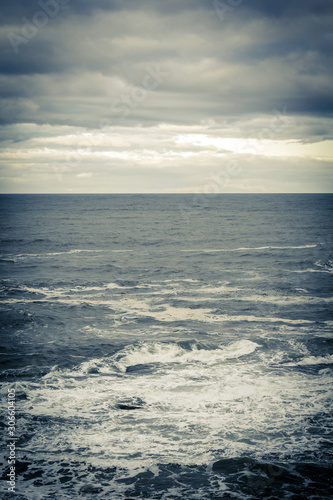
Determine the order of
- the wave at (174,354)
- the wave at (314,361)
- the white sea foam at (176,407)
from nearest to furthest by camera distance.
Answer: the white sea foam at (176,407)
the wave at (314,361)
the wave at (174,354)

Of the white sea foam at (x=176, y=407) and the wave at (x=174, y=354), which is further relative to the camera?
the wave at (x=174, y=354)

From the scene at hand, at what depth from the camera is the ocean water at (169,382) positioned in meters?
11.3

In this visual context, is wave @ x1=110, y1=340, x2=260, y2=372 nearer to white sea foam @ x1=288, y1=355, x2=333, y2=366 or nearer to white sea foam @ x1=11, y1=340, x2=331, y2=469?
white sea foam @ x1=11, y1=340, x2=331, y2=469

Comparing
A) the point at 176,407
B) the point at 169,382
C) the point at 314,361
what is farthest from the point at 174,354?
the point at 314,361

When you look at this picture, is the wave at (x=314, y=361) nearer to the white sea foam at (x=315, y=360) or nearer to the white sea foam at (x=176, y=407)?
the white sea foam at (x=315, y=360)

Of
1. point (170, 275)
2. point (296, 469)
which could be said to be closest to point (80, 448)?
point (296, 469)

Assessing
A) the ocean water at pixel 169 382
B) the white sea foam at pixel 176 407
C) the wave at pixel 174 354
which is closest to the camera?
the ocean water at pixel 169 382

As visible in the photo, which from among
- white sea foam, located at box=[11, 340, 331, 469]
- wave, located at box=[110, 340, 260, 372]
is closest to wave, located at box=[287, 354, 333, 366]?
white sea foam, located at box=[11, 340, 331, 469]

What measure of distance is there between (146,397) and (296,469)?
6.36 metres

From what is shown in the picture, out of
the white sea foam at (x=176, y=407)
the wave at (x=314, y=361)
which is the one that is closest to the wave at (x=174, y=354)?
the white sea foam at (x=176, y=407)

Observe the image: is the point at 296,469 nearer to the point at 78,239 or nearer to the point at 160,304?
the point at 160,304

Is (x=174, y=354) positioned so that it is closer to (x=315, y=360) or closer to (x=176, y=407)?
(x=176, y=407)

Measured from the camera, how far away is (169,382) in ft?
56.9

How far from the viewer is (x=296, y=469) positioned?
1153 cm
